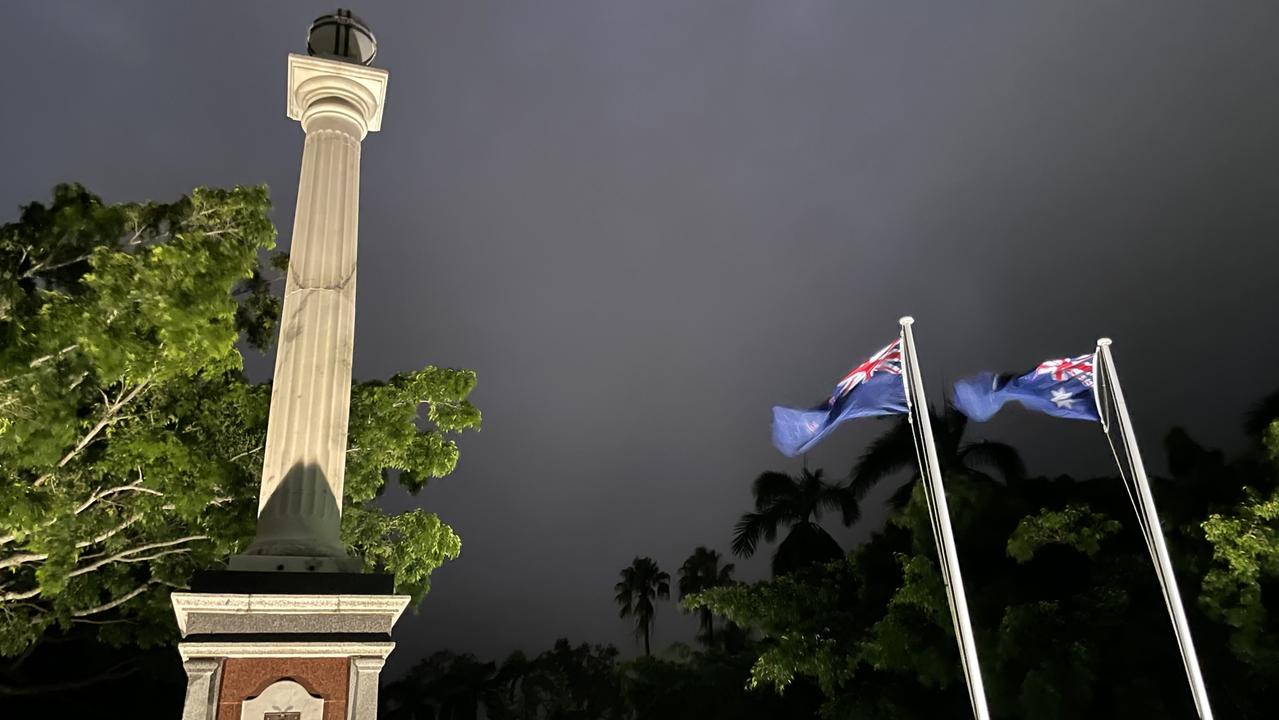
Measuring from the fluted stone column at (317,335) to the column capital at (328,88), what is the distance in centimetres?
1

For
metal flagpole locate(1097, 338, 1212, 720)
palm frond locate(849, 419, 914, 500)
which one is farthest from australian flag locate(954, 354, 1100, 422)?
palm frond locate(849, 419, 914, 500)

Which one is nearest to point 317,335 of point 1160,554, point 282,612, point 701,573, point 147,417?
point 282,612

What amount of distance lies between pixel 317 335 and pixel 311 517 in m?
1.83

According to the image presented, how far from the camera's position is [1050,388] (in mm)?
11133

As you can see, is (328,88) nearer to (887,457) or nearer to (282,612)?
(282,612)

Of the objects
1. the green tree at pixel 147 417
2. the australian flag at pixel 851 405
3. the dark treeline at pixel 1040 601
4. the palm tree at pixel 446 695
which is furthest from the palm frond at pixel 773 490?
the palm tree at pixel 446 695

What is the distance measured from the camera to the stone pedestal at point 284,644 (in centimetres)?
743

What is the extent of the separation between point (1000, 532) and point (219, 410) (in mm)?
14436

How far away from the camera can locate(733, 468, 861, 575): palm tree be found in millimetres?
29000

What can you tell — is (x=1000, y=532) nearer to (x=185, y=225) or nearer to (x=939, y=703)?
(x=939, y=703)

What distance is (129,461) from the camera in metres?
12.1

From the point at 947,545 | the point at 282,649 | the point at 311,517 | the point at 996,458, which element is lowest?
the point at 282,649

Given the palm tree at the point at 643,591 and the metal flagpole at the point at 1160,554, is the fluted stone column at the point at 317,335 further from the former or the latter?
the palm tree at the point at 643,591

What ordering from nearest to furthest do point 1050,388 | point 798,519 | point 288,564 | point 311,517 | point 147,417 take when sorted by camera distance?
1. point 288,564
2. point 311,517
3. point 1050,388
4. point 147,417
5. point 798,519
